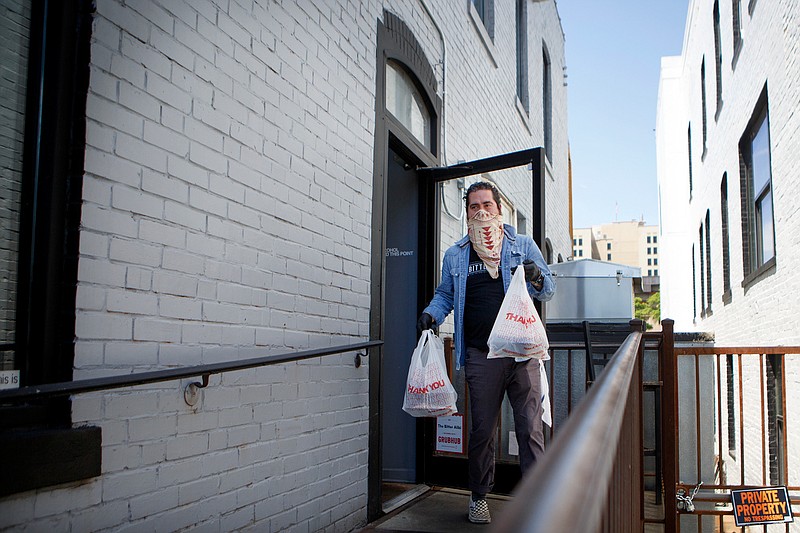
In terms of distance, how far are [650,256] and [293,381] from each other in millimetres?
119353

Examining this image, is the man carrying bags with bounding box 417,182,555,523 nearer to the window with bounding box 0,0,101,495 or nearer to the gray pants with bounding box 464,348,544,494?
the gray pants with bounding box 464,348,544,494

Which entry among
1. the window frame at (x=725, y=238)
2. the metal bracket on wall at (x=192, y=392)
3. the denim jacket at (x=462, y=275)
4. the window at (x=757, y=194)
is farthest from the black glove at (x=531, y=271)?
the window frame at (x=725, y=238)

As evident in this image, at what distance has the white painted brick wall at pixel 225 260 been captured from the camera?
2117mm

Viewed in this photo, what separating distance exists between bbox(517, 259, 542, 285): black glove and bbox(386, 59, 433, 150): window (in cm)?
167

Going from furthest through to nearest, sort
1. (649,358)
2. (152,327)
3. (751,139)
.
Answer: (751,139), (649,358), (152,327)

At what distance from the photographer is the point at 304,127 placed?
11.1 ft

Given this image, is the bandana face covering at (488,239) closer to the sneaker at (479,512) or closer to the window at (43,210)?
the sneaker at (479,512)

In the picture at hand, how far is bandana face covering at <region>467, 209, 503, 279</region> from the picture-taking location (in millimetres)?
3857

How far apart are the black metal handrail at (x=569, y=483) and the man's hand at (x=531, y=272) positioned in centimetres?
264

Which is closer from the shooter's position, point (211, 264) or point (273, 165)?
point (211, 264)

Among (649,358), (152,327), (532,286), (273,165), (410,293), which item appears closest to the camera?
(152,327)

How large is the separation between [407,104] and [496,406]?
2483mm

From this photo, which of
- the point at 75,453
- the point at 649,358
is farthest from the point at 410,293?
the point at 75,453

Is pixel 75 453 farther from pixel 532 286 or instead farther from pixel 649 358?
pixel 649 358
